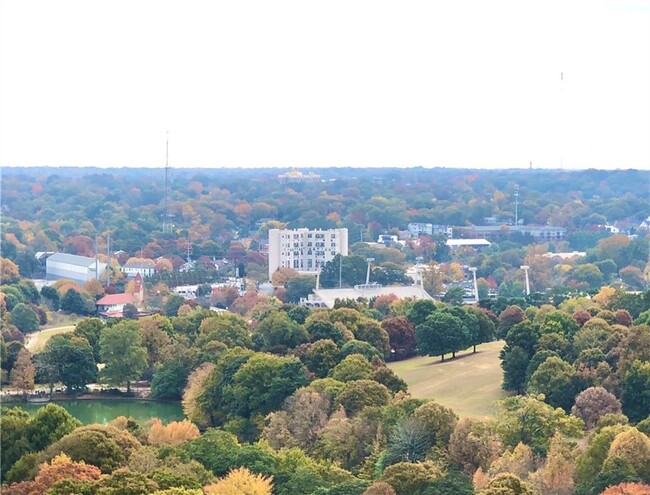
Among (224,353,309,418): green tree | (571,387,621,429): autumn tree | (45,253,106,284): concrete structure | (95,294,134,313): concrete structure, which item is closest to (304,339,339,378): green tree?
(224,353,309,418): green tree

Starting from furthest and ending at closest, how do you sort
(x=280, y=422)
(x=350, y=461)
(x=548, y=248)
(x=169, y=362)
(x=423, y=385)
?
(x=548, y=248)
(x=169, y=362)
(x=423, y=385)
(x=280, y=422)
(x=350, y=461)

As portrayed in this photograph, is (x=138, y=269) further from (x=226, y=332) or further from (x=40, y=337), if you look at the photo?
(x=226, y=332)

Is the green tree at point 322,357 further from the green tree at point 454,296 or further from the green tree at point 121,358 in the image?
the green tree at point 454,296

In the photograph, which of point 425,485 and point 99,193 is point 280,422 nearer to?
point 425,485

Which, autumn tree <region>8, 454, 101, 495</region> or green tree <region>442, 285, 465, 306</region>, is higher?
autumn tree <region>8, 454, 101, 495</region>

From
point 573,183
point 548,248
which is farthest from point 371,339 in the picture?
point 573,183

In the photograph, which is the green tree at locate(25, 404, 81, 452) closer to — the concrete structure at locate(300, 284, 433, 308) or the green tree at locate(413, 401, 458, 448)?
the green tree at locate(413, 401, 458, 448)
